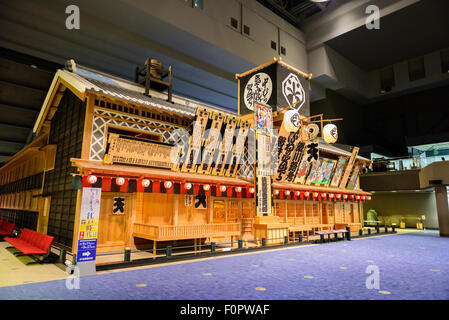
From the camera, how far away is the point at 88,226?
765 centimetres

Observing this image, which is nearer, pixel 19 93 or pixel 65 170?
pixel 65 170

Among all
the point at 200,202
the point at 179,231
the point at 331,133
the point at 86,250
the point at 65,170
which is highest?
the point at 331,133

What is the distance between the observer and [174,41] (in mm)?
16531

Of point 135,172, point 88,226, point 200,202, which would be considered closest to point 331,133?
point 200,202

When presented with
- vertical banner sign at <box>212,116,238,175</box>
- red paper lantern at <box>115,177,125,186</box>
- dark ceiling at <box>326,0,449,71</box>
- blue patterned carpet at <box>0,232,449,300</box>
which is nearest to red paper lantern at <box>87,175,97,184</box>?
red paper lantern at <box>115,177,125,186</box>

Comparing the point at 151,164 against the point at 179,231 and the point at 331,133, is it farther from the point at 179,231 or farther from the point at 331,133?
the point at 331,133

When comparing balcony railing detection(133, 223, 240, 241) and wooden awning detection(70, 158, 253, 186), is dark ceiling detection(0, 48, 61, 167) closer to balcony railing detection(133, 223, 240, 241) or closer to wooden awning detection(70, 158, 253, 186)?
wooden awning detection(70, 158, 253, 186)

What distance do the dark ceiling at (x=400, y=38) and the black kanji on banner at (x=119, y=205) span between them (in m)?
21.6

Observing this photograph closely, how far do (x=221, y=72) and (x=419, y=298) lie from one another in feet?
58.0

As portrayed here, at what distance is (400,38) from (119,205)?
25614mm

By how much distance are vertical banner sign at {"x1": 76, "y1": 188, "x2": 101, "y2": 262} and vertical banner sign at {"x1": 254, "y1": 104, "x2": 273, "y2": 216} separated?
6.97 meters

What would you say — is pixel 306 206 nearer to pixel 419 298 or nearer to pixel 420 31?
pixel 419 298

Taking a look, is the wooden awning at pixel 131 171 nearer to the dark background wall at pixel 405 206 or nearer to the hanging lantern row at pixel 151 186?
the hanging lantern row at pixel 151 186

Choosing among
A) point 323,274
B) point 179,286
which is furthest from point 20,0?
point 323,274
